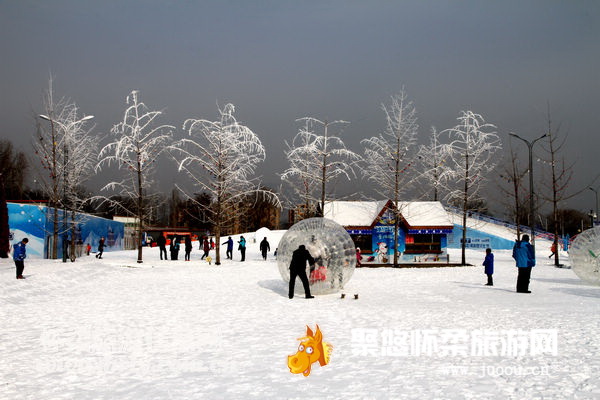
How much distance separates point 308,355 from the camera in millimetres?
6777

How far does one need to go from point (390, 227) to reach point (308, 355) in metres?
29.0

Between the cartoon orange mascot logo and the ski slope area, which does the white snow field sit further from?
the ski slope area

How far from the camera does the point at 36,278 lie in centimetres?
1778

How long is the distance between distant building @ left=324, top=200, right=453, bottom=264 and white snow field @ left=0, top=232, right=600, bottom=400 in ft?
62.6

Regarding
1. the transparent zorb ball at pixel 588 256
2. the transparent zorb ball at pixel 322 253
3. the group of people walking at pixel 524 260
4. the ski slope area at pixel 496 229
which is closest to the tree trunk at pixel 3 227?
the transparent zorb ball at pixel 322 253

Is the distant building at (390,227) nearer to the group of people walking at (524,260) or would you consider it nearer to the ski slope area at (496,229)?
the ski slope area at (496,229)

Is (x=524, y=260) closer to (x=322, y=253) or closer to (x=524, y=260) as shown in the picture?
(x=524, y=260)

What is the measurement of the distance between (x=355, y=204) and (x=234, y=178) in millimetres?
11153

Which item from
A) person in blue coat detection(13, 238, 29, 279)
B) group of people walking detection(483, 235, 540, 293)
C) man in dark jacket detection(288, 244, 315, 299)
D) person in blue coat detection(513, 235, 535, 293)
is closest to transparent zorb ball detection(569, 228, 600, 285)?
group of people walking detection(483, 235, 540, 293)

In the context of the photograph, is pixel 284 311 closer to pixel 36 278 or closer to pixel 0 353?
pixel 0 353

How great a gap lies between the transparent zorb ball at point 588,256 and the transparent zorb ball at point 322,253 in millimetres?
8094

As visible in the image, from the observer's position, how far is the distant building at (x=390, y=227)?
34894 millimetres

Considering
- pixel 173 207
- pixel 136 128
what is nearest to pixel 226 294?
pixel 136 128

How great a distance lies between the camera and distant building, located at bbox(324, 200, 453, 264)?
34894mm
